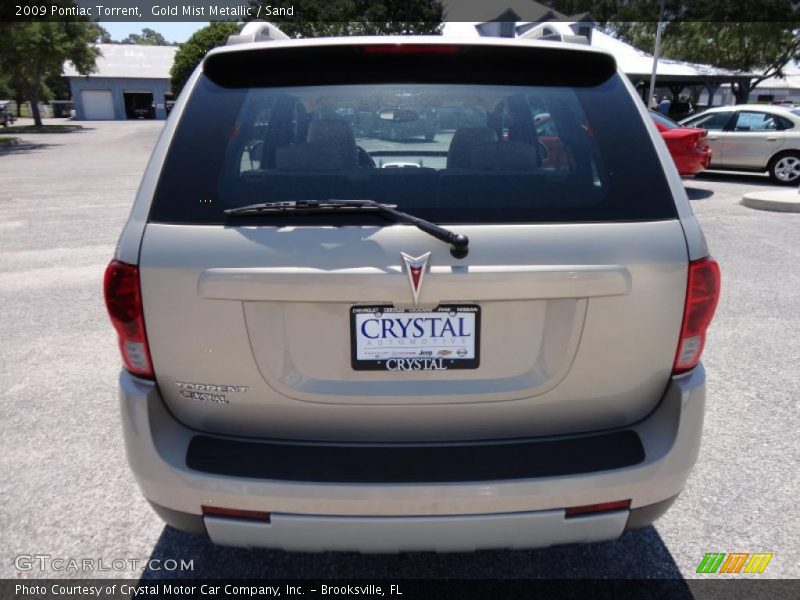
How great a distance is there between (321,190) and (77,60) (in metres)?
38.6

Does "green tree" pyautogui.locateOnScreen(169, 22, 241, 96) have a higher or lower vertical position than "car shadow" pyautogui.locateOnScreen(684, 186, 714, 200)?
higher

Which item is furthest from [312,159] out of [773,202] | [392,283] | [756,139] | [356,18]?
[356,18]

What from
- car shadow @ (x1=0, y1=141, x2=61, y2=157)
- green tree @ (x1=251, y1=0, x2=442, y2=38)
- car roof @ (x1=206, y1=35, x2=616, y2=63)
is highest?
green tree @ (x1=251, y1=0, x2=442, y2=38)

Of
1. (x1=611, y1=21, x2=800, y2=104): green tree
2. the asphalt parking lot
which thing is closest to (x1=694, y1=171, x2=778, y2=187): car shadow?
the asphalt parking lot

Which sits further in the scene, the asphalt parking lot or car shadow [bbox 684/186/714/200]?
car shadow [bbox 684/186/714/200]

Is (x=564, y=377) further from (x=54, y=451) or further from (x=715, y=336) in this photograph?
(x=715, y=336)

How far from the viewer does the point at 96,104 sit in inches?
2334

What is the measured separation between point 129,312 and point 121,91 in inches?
2607

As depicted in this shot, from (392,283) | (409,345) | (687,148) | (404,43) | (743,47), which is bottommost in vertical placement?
(687,148)

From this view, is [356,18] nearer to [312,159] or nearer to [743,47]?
[743,47]

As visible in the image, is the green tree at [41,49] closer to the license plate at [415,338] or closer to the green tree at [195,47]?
the green tree at [195,47]

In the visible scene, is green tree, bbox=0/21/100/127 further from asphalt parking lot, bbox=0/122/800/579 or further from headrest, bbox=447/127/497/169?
headrest, bbox=447/127/497/169

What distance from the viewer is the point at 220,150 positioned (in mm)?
1972

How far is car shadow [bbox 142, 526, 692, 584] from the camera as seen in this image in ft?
7.93
